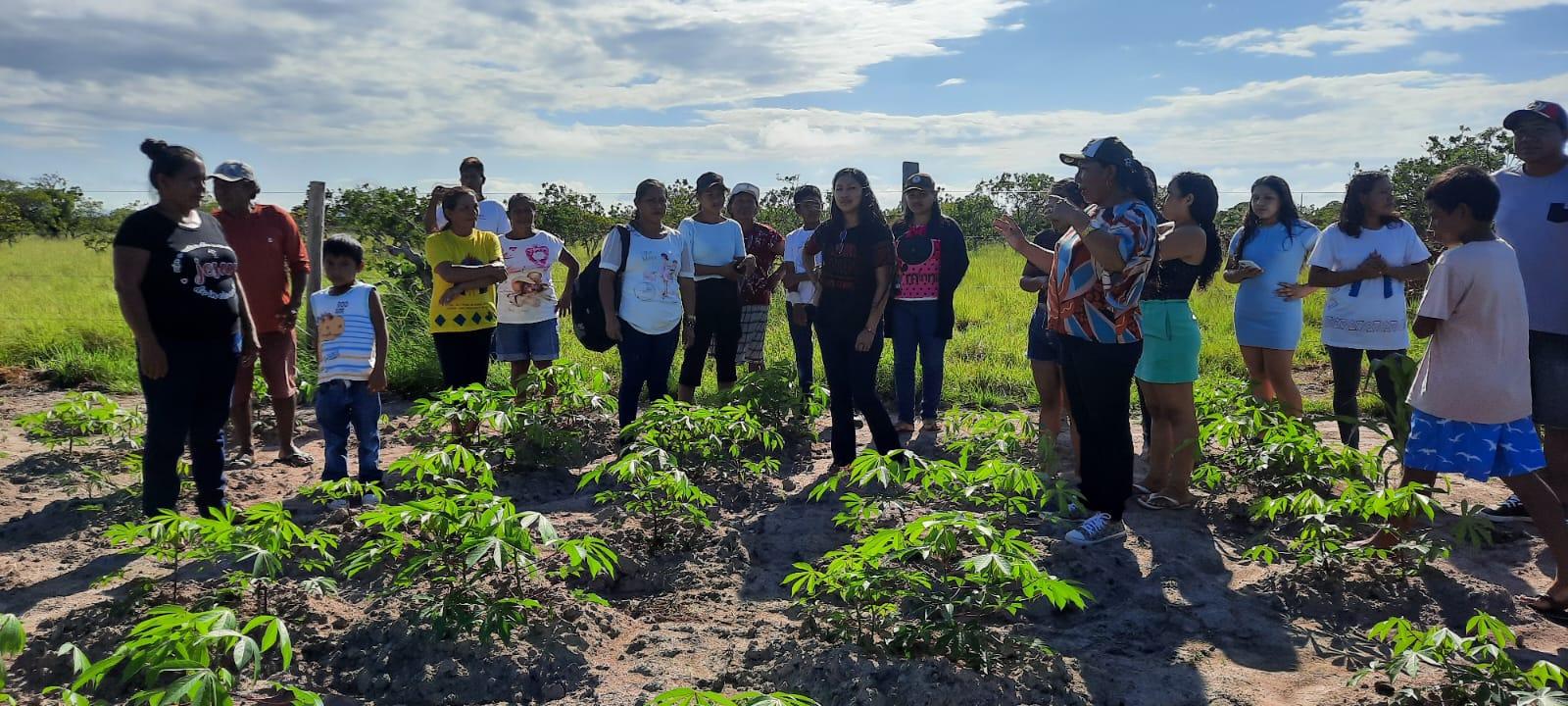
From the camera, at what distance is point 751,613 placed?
329cm

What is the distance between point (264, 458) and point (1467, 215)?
578 centimetres

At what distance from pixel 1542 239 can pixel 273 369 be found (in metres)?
5.94

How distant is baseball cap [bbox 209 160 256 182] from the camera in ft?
14.7

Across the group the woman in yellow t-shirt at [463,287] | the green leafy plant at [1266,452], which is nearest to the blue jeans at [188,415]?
the woman in yellow t-shirt at [463,287]

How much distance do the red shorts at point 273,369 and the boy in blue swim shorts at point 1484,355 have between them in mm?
5184

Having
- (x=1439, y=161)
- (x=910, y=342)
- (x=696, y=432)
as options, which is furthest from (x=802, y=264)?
(x=1439, y=161)

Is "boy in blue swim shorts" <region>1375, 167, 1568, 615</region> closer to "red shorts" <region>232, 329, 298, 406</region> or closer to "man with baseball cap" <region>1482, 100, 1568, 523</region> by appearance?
"man with baseball cap" <region>1482, 100, 1568, 523</region>

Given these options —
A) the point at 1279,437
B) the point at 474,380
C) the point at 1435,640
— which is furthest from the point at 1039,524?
the point at 474,380

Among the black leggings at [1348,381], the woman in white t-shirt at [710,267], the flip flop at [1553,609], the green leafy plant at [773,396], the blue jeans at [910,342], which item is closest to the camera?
the flip flop at [1553,609]

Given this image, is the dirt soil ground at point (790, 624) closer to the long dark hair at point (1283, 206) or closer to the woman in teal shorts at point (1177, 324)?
the woman in teal shorts at point (1177, 324)

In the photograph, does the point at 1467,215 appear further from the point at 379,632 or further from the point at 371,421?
the point at 371,421

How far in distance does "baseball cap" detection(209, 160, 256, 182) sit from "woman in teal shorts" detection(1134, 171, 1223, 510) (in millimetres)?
4249

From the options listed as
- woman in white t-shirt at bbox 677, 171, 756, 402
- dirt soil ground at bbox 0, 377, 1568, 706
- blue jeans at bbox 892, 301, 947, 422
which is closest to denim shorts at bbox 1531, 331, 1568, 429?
dirt soil ground at bbox 0, 377, 1568, 706

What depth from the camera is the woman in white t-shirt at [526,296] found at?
540 cm
